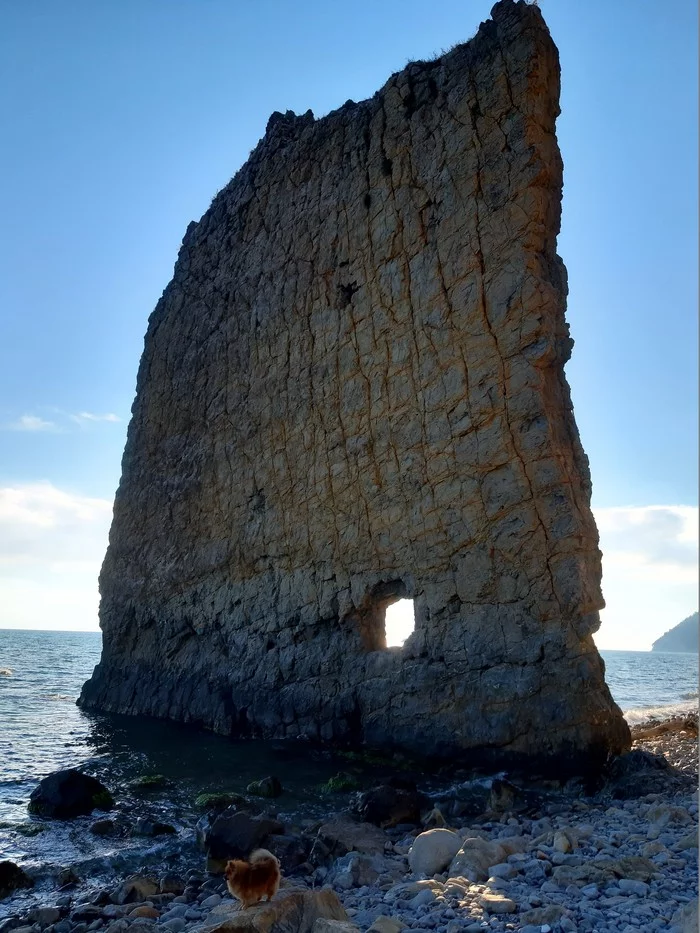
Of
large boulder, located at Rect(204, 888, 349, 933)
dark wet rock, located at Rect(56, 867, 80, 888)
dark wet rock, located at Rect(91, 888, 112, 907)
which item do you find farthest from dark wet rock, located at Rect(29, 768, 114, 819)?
large boulder, located at Rect(204, 888, 349, 933)

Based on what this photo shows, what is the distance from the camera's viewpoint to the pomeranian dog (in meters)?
5.60

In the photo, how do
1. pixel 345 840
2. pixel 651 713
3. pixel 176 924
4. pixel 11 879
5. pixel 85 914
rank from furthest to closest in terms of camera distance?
pixel 651 713 → pixel 345 840 → pixel 11 879 → pixel 85 914 → pixel 176 924

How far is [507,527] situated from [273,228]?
45.5ft

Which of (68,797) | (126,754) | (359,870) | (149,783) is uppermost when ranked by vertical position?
(359,870)

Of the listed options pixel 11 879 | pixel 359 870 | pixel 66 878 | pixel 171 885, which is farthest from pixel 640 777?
pixel 11 879

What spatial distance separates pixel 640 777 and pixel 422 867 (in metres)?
5.59

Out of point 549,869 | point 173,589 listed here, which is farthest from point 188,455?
point 549,869

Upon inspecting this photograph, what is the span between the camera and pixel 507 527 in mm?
14289

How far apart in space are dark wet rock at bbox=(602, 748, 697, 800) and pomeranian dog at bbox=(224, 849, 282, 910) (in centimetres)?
743

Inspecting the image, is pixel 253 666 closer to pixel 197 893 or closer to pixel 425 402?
pixel 425 402

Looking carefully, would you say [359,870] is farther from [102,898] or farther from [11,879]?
[11,879]

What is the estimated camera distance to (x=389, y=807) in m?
10.2

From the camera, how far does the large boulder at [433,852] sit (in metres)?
7.47

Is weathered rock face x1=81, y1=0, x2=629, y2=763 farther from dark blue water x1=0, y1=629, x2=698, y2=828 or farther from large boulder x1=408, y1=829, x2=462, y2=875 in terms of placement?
large boulder x1=408, y1=829, x2=462, y2=875
